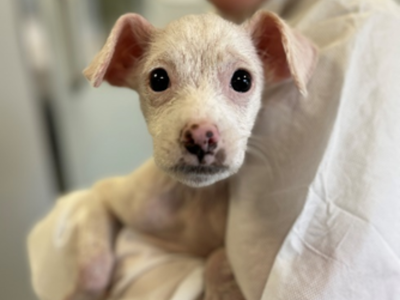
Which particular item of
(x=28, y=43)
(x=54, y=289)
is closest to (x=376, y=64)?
(x=54, y=289)

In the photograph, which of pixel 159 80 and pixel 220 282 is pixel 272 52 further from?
pixel 220 282

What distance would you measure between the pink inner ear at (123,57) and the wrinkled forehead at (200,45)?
55 millimetres

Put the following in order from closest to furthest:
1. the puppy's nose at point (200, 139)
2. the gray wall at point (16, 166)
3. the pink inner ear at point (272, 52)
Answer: the puppy's nose at point (200, 139)
the pink inner ear at point (272, 52)
the gray wall at point (16, 166)

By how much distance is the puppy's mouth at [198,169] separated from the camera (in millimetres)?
514

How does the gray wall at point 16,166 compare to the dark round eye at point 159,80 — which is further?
the gray wall at point 16,166

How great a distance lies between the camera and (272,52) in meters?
0.67

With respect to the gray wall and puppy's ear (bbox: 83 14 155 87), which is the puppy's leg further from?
the gray wall

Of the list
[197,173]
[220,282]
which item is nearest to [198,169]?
[197,173]

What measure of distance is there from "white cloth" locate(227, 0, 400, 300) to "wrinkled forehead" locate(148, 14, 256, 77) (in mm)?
114

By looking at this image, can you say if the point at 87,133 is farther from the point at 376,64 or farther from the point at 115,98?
the point at 376,64

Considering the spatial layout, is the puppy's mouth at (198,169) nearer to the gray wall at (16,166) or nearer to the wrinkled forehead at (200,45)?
the wrinkled forehead at (200,45)

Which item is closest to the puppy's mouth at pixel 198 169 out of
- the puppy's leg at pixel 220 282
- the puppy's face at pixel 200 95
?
the puppy's face at pixel 200 95

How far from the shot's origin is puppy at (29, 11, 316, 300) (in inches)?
20.8

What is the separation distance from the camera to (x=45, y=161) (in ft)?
5.29
